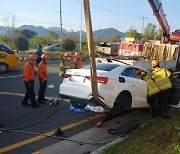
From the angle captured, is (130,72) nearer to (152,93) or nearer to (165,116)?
(152,93)

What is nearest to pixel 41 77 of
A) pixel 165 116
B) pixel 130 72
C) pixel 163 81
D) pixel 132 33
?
pixel 130 72

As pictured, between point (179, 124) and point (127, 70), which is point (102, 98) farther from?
point (179, 124)

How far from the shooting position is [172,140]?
5.95 metres

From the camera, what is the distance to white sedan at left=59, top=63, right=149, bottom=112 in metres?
7.08

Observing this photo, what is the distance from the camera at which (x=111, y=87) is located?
23.5ft

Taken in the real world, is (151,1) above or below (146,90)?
above

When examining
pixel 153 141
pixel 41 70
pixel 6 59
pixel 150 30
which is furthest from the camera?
pixel 150 30

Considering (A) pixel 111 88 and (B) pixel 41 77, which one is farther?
(B) pixel 41 77

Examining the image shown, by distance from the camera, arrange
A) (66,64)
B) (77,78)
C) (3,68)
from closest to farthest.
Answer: (77,78) < (66,64) < (3,68)

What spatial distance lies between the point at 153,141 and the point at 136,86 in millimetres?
2221

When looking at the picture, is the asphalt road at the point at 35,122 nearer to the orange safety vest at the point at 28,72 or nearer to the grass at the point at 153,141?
the orange safety vest at the point at 28,72

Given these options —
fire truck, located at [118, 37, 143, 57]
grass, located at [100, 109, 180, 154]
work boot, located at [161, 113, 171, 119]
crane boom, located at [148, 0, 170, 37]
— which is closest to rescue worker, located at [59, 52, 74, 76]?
crane boom, located at [148, 0, 170, 37]

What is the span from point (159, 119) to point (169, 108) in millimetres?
1090

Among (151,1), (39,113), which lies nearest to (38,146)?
(39,113)
